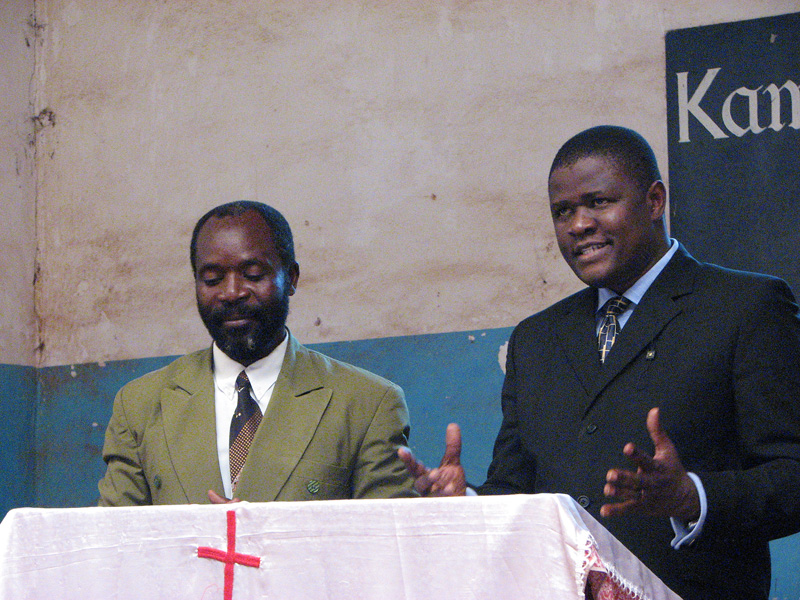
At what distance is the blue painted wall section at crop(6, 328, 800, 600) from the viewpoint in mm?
3887

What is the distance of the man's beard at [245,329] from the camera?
102 inches

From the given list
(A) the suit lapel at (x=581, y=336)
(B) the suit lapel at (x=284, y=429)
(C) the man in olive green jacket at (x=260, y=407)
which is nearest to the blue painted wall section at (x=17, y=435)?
(C) the man in olive green jacket at (x=260, y=407)

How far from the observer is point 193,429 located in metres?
2.50

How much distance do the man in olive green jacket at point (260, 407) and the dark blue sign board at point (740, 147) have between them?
60.4 inches

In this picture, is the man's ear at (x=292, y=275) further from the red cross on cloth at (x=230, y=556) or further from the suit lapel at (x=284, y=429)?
the red cross on cloth at (x=230, y=556)

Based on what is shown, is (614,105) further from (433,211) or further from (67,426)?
(67,426)

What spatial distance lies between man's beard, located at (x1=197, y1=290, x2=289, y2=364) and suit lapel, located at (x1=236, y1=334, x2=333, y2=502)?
0.09m

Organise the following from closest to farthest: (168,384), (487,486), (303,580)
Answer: (303,580) → (487,486) → (168,384)

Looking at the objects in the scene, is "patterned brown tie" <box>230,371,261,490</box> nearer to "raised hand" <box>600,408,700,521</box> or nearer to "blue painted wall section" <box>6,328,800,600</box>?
"raised hand" <box>600,408,700,521</box>

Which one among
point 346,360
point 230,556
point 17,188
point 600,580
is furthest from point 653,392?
point 17,188

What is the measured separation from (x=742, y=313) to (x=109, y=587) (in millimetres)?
1296

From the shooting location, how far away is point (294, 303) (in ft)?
14.0

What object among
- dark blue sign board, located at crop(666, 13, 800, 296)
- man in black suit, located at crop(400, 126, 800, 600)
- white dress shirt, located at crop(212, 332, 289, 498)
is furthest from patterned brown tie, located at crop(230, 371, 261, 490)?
dark blue sign board, located at crop(666, 13, 800, 296)

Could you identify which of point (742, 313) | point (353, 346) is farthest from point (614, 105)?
point (742, 313)
